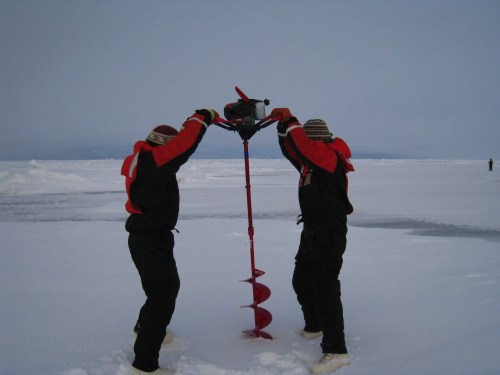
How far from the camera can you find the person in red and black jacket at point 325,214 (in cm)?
291

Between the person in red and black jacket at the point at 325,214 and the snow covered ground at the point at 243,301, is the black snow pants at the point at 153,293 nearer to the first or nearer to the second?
the snow covered ground at the point at 243,301

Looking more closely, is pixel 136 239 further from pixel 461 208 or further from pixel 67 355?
pixel 461 208

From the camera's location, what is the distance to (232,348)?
10.9ft

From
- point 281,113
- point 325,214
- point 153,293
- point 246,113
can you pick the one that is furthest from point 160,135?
point 325,214

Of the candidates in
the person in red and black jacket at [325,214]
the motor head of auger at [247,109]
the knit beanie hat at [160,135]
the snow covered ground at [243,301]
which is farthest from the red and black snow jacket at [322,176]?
the snow covered ground at [243,301]

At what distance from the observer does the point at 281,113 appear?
10.5 ft

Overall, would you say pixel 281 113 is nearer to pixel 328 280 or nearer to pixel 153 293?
pixel 328 280

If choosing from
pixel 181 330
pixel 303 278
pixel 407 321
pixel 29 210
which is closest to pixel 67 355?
pixel 181 330

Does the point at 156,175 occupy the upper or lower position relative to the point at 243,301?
upper

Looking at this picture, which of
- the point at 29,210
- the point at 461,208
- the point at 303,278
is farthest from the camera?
the point at 29,210

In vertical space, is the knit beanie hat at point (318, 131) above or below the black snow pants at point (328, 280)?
above

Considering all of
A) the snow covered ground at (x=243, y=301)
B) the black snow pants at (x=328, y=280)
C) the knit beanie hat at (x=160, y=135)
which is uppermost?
the knit beanie hat at (x=160, y=135)

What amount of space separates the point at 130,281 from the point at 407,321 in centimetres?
315

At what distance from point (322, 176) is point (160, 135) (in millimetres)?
1137
